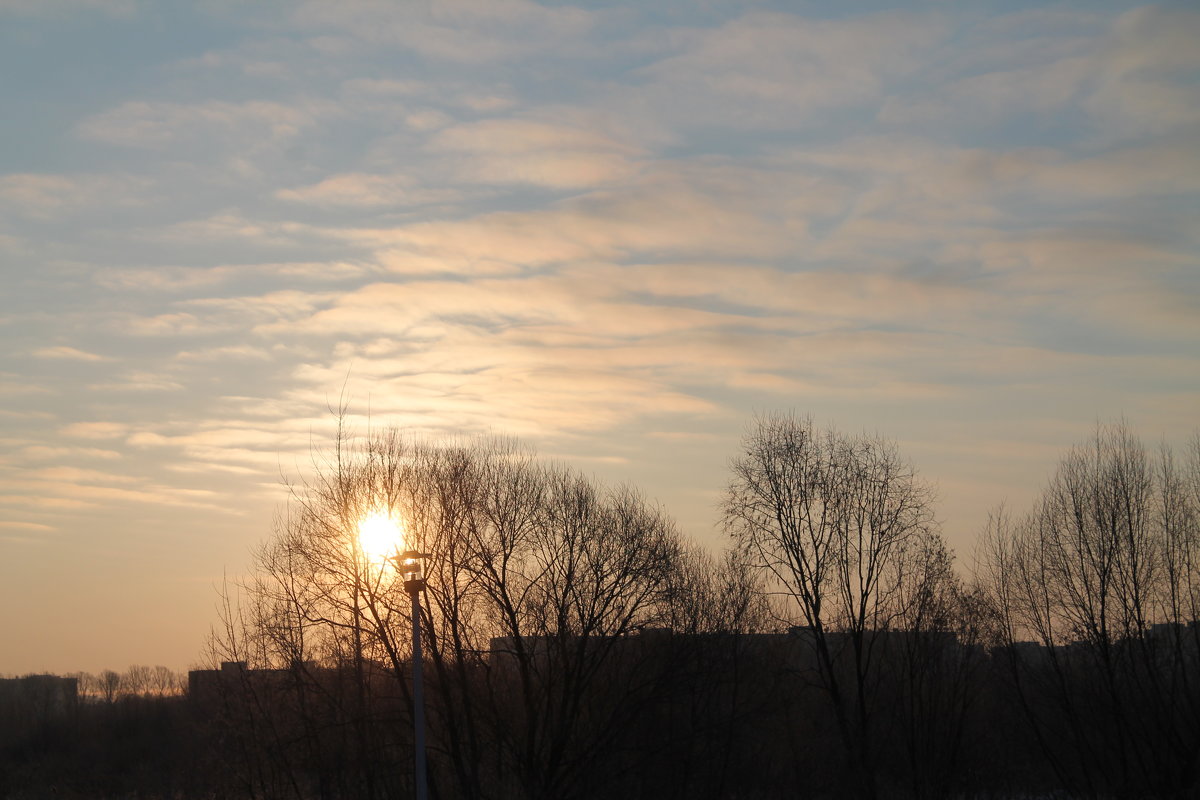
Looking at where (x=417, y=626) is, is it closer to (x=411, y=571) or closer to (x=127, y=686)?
(x=411, y=571)

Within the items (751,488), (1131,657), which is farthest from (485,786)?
(1131,657)

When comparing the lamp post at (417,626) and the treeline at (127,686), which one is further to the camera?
the treeline at (127,686)

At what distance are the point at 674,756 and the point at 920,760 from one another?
8.98m

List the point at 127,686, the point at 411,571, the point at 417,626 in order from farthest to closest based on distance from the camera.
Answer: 1. the point at 127,686
2. the point at 417,626
3. the point at 411,571

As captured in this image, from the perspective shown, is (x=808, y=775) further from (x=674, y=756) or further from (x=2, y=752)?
(x=2, y=752)

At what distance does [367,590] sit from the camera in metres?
30.5

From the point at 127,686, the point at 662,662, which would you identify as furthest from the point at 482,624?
the point at 127,686

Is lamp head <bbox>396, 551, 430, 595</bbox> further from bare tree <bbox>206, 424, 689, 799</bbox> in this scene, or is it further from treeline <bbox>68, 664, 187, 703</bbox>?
treeline <bbox>68, 664, 187, 703</bbox>

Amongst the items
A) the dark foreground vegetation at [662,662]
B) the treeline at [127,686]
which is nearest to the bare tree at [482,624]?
the dark foreground vegetation at [662,662]

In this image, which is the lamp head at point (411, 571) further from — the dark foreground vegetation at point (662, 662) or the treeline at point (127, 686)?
the treeline at point (127, 686)

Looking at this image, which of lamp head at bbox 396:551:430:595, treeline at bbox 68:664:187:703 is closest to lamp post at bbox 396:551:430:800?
lamp head at bbox 396:551:430:595

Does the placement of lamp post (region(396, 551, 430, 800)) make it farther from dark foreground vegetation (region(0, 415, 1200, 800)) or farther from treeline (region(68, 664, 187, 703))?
treeline (region(68, 664, 187, 703))

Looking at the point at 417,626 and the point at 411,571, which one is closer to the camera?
the point at 411,571

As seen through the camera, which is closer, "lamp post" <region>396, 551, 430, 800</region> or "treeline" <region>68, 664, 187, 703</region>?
"lamp post" <region>396, 551, 430, 800</region>
